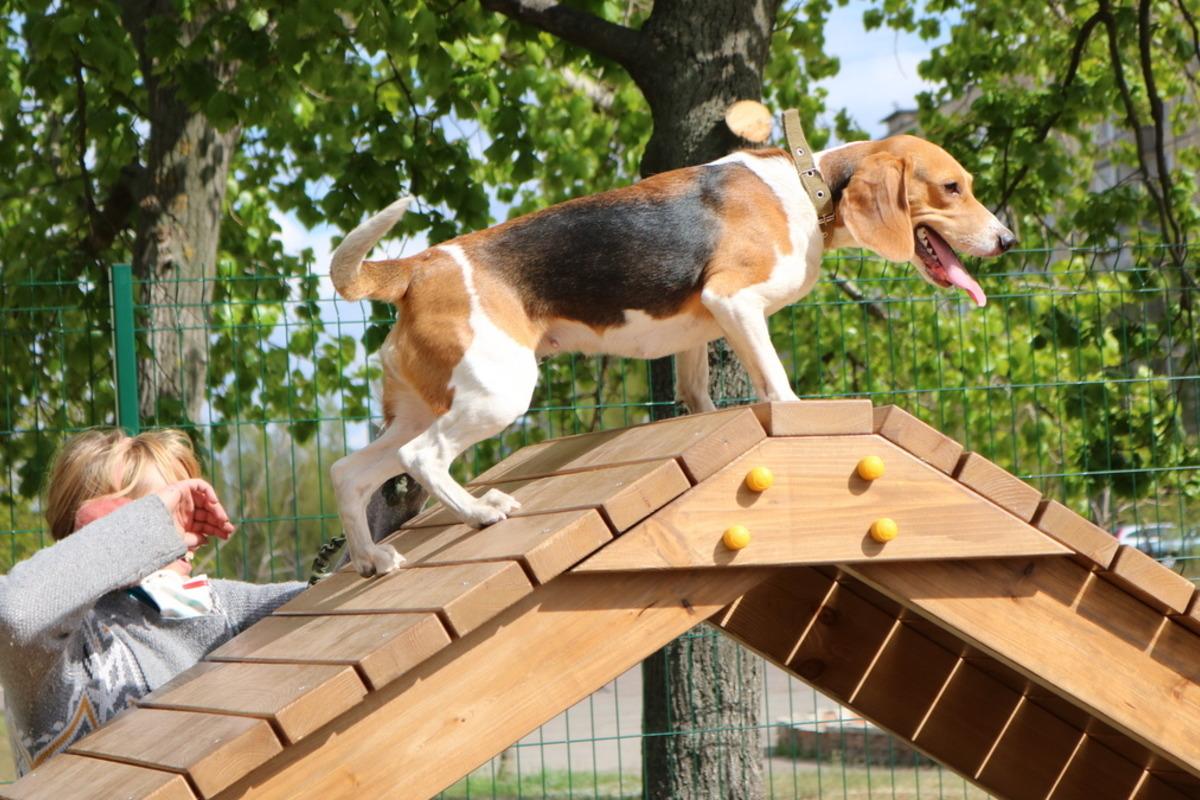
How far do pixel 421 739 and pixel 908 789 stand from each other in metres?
5.94

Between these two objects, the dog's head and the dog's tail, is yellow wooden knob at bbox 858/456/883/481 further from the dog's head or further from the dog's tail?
the dog's tail

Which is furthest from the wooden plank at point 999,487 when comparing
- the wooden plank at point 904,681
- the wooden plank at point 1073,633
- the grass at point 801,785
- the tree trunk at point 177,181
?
the tree trunk at point 177,181

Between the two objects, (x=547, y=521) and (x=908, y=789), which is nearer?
(x=547, y=521)

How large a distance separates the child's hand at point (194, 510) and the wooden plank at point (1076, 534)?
5.44ft

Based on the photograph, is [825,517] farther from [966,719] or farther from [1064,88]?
[1064,88]

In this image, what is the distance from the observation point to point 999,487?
103 inches

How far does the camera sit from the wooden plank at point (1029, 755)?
3.46 m

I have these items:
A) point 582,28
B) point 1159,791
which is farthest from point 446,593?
point 582,28

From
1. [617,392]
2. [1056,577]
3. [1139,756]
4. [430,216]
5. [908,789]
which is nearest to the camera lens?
[1056,577]

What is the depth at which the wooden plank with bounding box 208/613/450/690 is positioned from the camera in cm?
227

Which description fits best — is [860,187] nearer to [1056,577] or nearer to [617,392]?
[1056,577]

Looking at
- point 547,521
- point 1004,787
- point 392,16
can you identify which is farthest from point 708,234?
point 392,16

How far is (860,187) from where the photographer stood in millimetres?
2953

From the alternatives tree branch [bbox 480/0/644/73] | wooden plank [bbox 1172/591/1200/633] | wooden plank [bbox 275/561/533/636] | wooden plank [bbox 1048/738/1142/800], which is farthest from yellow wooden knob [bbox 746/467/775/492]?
tree branch [bbox 480/0/644/73]
